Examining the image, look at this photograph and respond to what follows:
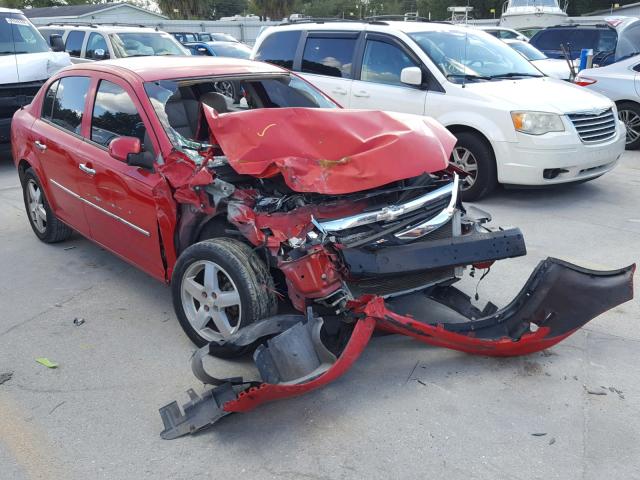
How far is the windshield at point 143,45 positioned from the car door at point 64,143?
7.40 metres

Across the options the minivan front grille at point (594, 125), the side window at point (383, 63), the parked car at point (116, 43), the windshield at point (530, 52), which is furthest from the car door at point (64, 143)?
the windshield at point (530, 52)

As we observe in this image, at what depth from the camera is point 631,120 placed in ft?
32.3

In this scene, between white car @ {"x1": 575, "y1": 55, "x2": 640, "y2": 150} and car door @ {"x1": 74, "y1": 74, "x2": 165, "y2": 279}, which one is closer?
car door @ {"x1": 74, "y1": 74, "x2": 165, "y2": 279}

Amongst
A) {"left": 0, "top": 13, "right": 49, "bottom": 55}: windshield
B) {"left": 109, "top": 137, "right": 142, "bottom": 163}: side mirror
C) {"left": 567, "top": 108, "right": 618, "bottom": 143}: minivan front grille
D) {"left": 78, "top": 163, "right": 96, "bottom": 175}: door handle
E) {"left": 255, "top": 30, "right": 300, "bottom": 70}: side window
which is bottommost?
{"left": 567, "top": 108, "right": 618, "bottom": 143}: minivan front grille

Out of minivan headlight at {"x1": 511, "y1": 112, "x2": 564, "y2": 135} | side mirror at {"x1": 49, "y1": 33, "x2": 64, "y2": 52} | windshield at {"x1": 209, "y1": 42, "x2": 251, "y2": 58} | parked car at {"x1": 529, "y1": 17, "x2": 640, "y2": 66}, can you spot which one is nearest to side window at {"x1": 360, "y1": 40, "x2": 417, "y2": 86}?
minivan headlight at {"x1": 511, "y1": 112, "x2": 564, "y2": 135}

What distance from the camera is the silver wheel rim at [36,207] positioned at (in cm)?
562

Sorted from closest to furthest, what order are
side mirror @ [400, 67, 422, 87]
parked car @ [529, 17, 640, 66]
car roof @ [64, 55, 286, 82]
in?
car roof @ [64, 55, 286, 82] < side mirror @ [400, 67, 422, 87] < parked car @ [529, 17, 640, 66]

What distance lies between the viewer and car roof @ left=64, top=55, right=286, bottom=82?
14.3 feet

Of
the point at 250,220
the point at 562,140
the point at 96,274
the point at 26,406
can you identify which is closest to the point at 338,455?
the point at 250,220

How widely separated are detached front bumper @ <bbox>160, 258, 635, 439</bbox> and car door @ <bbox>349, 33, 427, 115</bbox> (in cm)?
395

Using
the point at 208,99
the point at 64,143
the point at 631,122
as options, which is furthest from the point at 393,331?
the point at 631,122

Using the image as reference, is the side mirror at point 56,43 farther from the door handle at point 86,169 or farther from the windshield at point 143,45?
the door handle at point 86,169

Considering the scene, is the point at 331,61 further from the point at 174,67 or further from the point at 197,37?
the point at 197,37

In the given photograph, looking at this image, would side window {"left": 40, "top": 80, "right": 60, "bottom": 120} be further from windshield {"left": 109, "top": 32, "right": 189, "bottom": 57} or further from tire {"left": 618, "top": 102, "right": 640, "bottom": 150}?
tire {"left": 618, "top": 102, "right": 640, "bottom": 150}
